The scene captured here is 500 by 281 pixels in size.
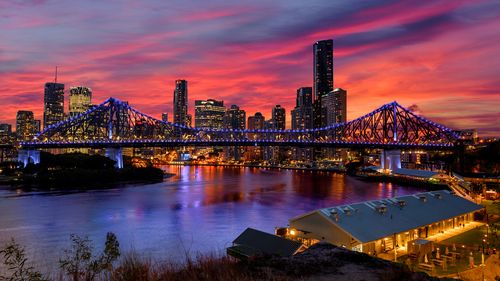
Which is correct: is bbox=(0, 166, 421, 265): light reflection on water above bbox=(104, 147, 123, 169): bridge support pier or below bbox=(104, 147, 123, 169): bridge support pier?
below

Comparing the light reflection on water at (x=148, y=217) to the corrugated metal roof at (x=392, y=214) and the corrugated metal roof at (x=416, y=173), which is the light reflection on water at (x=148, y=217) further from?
the corrugated metal roof at (x=416, y=173)

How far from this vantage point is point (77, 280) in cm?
727

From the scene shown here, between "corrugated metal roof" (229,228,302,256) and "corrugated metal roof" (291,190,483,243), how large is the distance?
3.30 meters

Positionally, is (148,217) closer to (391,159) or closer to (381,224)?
(381,224)

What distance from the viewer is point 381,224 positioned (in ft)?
65.4

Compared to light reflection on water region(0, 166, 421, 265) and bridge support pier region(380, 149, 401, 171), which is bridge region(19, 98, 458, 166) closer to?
bridge support pier region(380, 149, 401, 171)

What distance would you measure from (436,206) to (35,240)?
24034mm

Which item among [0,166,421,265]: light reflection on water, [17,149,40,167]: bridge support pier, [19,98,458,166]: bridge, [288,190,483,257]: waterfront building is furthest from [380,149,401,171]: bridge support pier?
[17,149,40,167]: bridge support pier

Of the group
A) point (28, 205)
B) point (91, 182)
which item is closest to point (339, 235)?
point (28, 205)

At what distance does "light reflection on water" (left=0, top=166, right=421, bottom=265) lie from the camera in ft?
77.5

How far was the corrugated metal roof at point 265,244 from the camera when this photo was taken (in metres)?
16.0

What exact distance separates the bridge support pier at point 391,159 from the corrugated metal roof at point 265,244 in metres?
71.4

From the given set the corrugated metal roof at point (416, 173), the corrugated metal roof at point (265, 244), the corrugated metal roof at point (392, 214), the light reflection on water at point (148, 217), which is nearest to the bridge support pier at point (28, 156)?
the light reflection on water at point (148, 217)

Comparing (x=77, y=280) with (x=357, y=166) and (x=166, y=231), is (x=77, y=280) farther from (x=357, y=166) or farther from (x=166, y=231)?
(x=357, y=166)
